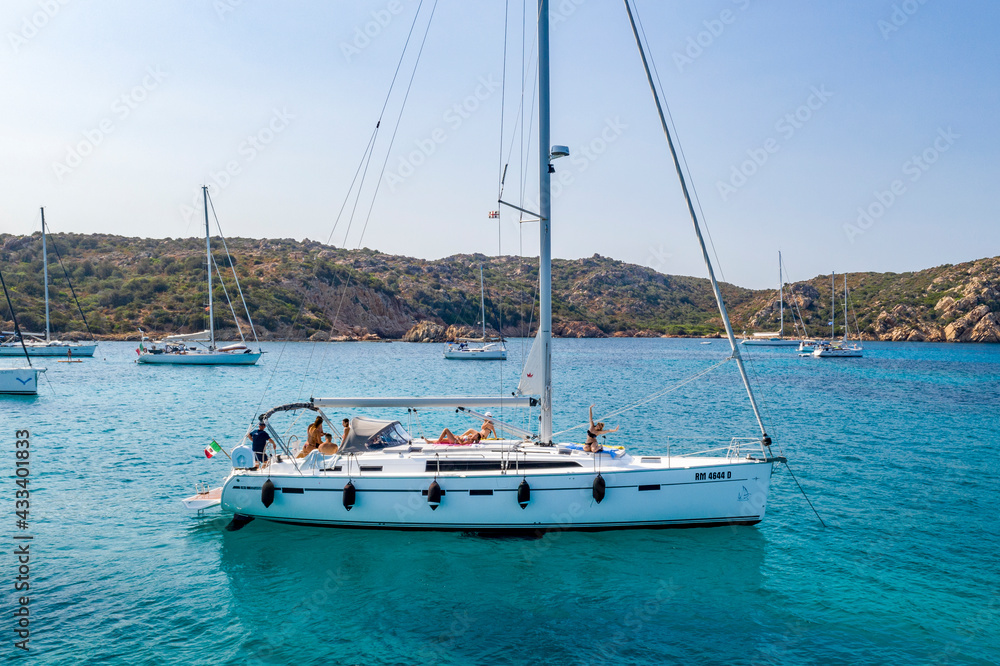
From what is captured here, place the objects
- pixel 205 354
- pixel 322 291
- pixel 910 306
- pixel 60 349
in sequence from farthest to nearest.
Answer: pixel 910 306 → pixel 322 291 → pixel 60 349 → pixel 205 354

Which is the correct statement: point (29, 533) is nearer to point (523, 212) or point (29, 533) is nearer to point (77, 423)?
point (523, 212)

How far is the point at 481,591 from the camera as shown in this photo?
35.0 feet

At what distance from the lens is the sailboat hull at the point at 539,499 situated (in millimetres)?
12133

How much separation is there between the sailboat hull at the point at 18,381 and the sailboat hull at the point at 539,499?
3148 cm

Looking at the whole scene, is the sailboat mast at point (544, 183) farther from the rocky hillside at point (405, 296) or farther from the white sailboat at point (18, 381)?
the rocky hillside at point (405, 296)

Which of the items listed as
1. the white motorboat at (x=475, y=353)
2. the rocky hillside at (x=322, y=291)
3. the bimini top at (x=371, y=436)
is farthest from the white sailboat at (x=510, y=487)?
the white motorboat at (x=475, y=353)

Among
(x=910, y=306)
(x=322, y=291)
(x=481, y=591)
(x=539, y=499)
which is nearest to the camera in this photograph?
(x=481, y=591)

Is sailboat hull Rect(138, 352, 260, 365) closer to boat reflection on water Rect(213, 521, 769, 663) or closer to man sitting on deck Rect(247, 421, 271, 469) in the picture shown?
man sitting on deck Rect(247, 421, 271, 469)

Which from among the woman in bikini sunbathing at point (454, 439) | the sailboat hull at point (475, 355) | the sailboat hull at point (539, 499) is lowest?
the sailboat hull at point (539, 499)

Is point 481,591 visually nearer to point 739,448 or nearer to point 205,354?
point 739,448

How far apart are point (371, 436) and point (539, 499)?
4.25 meters

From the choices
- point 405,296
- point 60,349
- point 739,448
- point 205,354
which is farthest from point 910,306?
point 60,349

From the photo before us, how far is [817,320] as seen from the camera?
130125mm

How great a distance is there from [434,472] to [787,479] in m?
11.7
